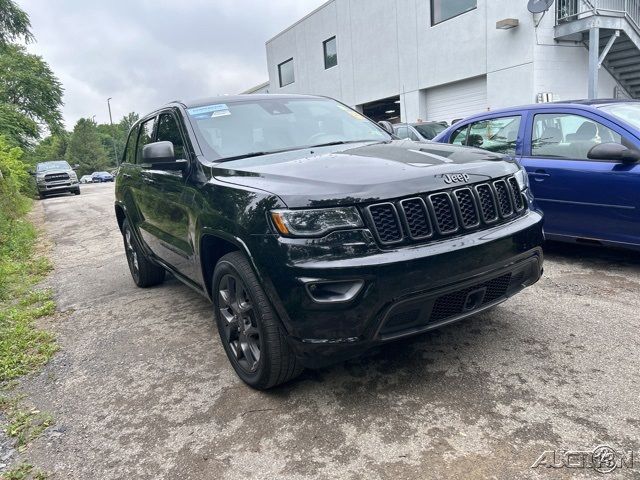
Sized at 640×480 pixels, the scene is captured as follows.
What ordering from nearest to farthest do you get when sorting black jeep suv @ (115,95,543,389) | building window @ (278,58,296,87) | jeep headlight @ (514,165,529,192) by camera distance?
1. black jeep suv @ (115,95,543,389)
2. jeep headlight @ (514,165,529,192)
3. building window @ (278,58,296,87)

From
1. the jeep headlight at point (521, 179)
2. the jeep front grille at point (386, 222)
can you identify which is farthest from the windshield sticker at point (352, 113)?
the jeep front grille at point (386, 222)

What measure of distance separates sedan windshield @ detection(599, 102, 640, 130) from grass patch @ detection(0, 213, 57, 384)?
523 cm

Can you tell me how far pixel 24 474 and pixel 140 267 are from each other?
3066 millimetres

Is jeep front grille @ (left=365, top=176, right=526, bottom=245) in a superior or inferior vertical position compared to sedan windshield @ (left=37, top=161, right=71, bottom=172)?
inferior

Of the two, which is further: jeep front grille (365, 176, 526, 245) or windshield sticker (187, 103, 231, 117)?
windshield sticker (187, 103, 231, 117)

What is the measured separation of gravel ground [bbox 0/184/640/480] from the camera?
2299 mm

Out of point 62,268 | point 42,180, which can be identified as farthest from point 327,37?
point 62,268

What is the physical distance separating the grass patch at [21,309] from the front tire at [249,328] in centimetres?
166

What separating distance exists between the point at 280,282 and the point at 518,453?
1.32 m

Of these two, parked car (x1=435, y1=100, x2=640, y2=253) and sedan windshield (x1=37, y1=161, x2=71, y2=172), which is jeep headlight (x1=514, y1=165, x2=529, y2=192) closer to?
parked car (x1=435, y1=100, x2=640, y2=253)

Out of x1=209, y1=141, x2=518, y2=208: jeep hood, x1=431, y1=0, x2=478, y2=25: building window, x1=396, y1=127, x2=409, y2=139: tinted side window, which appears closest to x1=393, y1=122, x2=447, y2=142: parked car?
x1=396, y1=127, x2=409, y2=139: tinted side window

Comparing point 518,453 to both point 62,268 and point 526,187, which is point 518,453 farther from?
point 62,268

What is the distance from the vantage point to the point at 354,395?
2824 millimetres

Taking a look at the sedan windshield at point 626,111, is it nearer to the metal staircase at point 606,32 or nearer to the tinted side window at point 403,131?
the tinted side window at point 403,131
